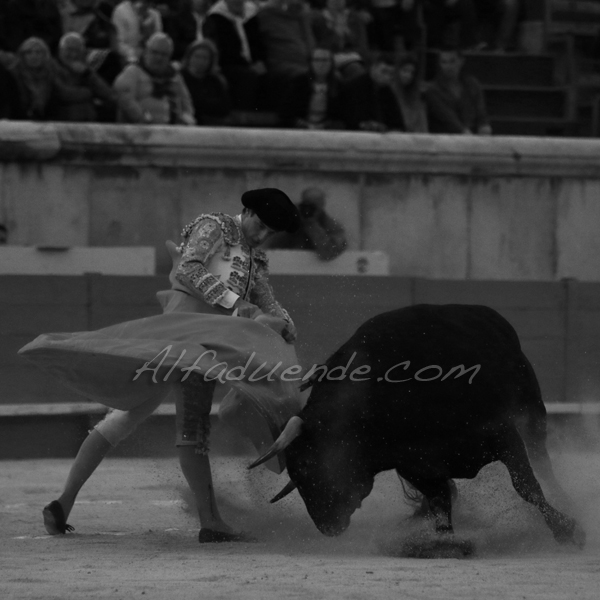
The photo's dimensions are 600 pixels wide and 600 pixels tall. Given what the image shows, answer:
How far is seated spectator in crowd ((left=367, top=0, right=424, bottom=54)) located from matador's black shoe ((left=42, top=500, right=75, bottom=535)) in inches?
204

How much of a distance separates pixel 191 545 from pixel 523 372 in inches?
45.0

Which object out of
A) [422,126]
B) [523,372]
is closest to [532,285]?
[422,126]

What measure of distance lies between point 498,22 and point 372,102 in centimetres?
273

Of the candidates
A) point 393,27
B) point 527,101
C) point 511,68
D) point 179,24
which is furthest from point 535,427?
point 511,68

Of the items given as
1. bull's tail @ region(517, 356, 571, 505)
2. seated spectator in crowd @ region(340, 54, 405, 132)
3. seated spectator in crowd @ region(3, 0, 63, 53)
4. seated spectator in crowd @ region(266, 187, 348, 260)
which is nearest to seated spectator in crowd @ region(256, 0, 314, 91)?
seated spectator in crowd @ region(340, 54, 405, 132)

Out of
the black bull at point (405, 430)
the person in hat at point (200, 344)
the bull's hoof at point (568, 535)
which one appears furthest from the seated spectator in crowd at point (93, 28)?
the bull's hoof at point (568, 535)

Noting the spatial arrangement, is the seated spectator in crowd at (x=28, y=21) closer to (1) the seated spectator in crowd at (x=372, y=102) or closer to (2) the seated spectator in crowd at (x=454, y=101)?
(1) the seated spectator in crowd at (x=372, y=102)

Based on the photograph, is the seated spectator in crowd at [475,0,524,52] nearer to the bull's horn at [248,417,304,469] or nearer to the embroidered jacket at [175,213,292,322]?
the embroidered jacket at [175,213,292,322]

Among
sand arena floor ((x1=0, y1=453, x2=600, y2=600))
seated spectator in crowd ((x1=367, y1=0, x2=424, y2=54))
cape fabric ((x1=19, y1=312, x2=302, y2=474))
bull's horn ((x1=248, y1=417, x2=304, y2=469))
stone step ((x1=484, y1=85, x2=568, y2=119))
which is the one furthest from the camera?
stone step ((x1=484, y1=85, x2=568, y2=119))

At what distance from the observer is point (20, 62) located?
700cm

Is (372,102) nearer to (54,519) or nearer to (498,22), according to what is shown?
(498,22)

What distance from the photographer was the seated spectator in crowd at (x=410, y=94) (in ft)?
26.4

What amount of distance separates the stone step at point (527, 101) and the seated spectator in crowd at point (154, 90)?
9.58 ft

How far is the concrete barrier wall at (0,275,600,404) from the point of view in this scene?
6586mm
